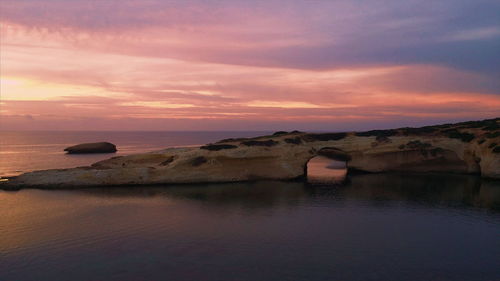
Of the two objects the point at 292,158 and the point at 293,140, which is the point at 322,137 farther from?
the point at 292,158

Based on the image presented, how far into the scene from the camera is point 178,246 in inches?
1042

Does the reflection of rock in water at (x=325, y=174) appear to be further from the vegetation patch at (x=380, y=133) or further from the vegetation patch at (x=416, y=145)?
the vegetation patch at (x=416, y=145)

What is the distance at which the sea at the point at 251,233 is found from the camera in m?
22.3

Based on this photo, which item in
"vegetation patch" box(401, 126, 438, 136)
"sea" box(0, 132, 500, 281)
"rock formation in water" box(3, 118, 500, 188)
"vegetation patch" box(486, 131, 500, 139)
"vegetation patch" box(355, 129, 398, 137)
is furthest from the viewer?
"vegetation patch" box(355, 129, 398, 137)

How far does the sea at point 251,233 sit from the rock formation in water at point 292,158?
3.68 meters

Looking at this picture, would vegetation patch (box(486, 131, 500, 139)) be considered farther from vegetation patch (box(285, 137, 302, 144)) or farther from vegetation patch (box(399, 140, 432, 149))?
vegetation patch (box(285, 137, 302, 144))

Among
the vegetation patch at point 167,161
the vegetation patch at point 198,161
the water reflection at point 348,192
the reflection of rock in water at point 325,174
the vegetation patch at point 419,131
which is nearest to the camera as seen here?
the water reflection at point 348,192

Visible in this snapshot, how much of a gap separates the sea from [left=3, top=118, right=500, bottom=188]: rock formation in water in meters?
3.68

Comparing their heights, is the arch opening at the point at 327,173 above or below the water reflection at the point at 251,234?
above

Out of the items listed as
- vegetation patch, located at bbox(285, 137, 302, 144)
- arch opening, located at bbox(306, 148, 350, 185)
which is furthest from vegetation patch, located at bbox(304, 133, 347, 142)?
arch opening, located at bbox(306, 148, 350, 185)

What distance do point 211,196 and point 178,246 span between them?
17.3m

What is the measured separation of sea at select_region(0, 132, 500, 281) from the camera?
22.3m

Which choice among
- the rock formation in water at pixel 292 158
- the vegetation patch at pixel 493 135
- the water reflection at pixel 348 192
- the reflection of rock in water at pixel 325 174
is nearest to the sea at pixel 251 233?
the water reflection at pixel 348 192

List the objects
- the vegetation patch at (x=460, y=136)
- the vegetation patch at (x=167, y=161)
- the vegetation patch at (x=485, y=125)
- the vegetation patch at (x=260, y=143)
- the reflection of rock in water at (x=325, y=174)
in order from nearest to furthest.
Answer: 1. the vegetation patch at (x=167, y=161)
2. the reflection of rock in water at (x=325, y=174)
3. the vegetation patch at (x=260, y=143)
4. the vegetation patch at (x=460, y=136)
5. the vegetation patch at (x=485, y=125)
